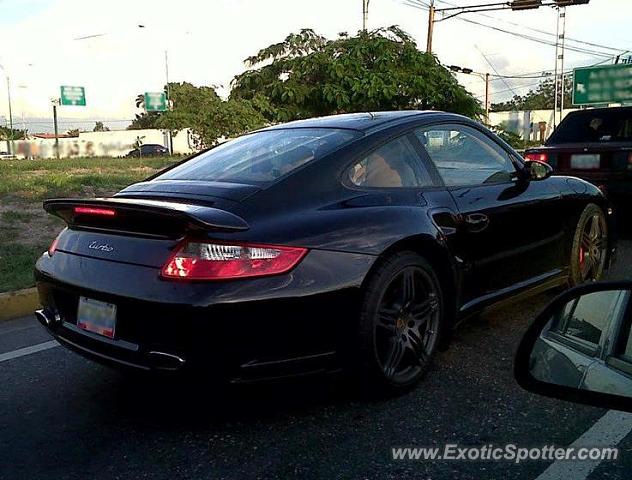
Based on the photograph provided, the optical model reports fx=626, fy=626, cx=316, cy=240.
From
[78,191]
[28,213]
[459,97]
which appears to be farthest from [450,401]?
[459,97]

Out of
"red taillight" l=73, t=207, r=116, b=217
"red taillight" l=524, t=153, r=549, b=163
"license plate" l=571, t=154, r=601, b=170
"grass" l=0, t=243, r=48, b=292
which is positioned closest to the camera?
"red taillight" l=73, t=207, r=116, b=217

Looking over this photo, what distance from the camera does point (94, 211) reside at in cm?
289

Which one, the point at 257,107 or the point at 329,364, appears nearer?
the point at 329,364

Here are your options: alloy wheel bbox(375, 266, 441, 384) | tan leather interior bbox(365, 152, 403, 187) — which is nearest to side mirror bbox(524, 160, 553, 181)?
tan leather interior bbox(365, 152, 403, 187)

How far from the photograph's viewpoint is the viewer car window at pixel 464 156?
11.9 ft

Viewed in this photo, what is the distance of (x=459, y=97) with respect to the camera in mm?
15539

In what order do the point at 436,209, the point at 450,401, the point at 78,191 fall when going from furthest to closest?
the point at 78,191, the point at 436,209, the point at 450,401

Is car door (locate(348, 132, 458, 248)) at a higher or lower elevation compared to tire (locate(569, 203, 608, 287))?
higher

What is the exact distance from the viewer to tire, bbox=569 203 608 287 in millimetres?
4559

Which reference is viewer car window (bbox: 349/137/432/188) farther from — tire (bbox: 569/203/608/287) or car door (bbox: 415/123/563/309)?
tire (bbox: 569/203/608/287)

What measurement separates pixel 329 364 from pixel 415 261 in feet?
2.32

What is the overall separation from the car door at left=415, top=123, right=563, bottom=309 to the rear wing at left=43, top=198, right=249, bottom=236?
4.67ft

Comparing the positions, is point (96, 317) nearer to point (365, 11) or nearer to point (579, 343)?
point (579, 343)

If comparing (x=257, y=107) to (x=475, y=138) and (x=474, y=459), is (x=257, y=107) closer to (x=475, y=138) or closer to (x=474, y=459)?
(x=475, y=138)
